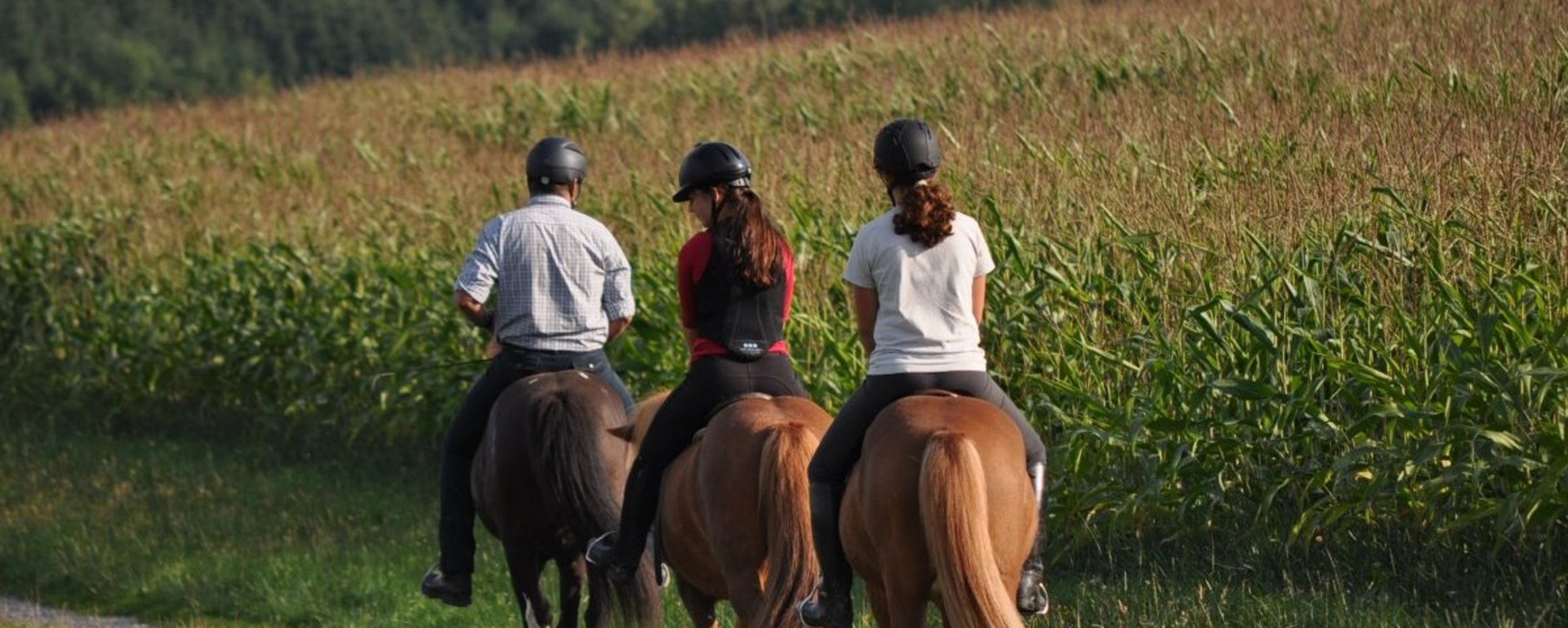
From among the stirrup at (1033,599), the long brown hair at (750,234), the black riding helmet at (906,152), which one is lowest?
the stirrup at (1033,599)

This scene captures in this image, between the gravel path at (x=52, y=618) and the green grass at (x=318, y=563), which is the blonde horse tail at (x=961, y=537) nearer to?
the green grass at (x=318, y=563)

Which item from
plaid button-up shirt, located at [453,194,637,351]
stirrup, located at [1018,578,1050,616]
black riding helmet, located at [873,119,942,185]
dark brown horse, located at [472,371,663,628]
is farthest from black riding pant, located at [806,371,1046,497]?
plaid button-up shirt, located at [453,194,637,351]

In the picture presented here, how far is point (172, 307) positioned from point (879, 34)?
9784 mm

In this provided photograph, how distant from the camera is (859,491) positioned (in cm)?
694

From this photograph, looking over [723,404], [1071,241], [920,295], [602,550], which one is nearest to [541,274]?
[602,550]

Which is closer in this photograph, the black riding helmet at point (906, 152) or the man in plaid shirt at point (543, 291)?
the black riding helmet at point (906, 152)

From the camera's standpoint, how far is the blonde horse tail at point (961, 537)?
6.45m

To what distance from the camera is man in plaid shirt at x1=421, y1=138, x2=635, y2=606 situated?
9.22 m

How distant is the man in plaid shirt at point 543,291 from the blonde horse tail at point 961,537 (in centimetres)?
291

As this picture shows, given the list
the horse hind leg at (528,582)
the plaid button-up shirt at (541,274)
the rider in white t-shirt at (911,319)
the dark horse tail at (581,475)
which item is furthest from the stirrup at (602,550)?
the rider in white t-shirt at (911,319)

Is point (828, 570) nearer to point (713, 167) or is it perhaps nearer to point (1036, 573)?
point (1036, 573)

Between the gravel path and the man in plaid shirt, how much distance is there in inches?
137

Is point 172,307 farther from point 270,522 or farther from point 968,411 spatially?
point 968,411

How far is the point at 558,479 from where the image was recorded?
8.90 m
